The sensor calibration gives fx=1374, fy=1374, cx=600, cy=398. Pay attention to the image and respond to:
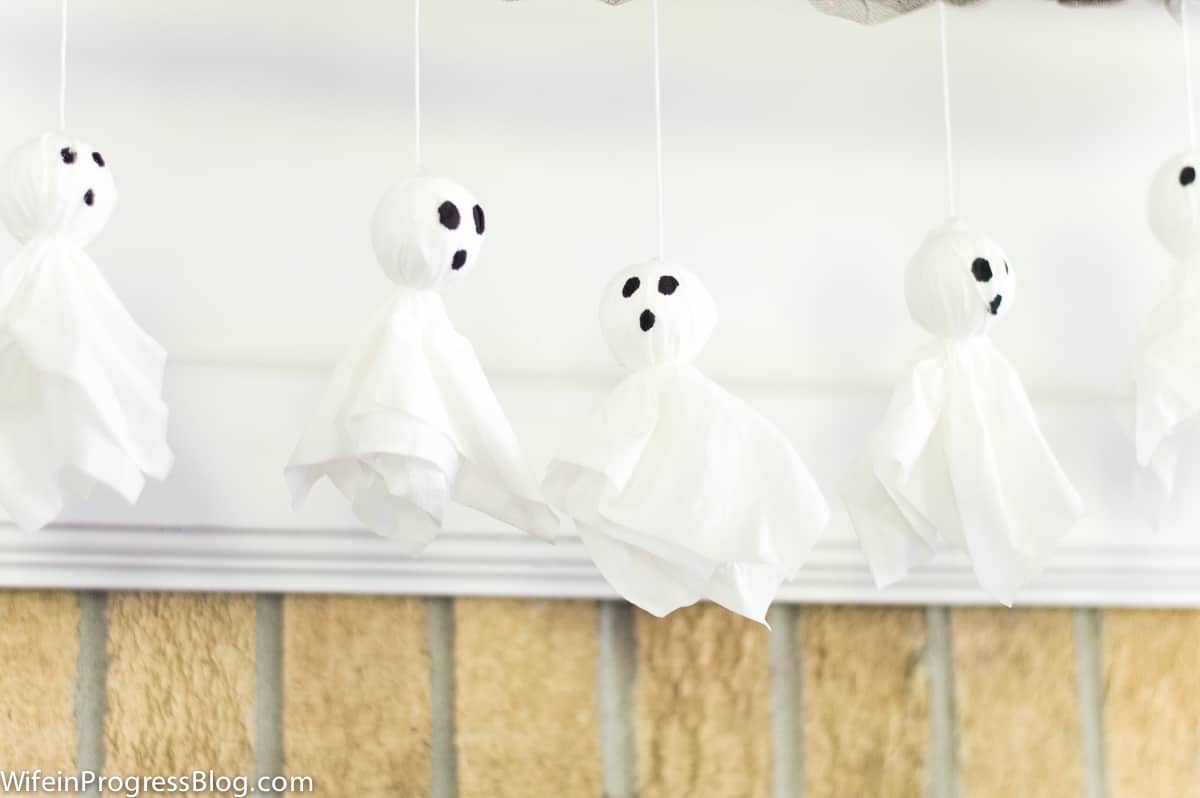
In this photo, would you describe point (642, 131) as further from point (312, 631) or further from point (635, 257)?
point (312, 631)

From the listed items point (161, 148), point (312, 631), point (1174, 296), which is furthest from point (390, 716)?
point (1174, 296)

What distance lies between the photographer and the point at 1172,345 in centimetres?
70

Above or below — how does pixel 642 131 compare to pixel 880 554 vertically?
above

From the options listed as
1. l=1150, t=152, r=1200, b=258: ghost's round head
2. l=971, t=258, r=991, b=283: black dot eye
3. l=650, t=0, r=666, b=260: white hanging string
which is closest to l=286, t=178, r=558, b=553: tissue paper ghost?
l=650, t=0, r=666, b=260: white hanging string

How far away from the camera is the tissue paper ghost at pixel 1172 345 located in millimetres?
690

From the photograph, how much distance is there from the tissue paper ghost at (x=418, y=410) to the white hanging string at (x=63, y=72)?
0.17 metres

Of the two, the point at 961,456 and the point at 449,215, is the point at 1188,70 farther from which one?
the point at 449,215

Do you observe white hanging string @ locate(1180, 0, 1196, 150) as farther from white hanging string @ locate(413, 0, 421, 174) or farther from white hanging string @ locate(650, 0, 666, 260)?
white hanging string @ locate(413, 0, 421, 174)

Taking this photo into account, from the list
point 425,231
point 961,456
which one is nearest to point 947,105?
point 961,456

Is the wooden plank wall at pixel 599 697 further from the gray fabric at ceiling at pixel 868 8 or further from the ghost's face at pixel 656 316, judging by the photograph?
the gray fabric at ceiling at pixel 868 8

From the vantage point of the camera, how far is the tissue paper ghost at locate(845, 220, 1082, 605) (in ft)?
2.13

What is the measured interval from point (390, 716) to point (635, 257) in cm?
28

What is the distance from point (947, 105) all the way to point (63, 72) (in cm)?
46

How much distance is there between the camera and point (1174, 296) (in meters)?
0.72
